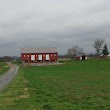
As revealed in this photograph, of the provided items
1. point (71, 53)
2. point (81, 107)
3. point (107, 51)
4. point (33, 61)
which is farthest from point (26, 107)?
point (71, 53)

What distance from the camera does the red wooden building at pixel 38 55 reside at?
5032 inches

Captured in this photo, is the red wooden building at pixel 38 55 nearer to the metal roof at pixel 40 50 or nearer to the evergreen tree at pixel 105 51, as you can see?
the metal roof at pixel 40 50

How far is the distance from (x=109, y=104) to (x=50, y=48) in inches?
4740

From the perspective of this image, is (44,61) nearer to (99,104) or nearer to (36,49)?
(36,49)

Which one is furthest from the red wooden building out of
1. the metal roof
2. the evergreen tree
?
the evergreen tree

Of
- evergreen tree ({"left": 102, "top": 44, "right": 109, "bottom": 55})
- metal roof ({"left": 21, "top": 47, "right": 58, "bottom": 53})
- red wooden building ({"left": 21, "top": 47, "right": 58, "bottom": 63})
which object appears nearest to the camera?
red wooden building ({"left": 21, "top": 47, "right": 58, "bottom": 63})

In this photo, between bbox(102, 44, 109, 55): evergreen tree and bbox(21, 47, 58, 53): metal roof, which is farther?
bbox(102, 44, 109, 55): evergreen tree

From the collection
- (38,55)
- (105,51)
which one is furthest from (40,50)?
(105,51)

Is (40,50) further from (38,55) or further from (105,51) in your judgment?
(105,51)

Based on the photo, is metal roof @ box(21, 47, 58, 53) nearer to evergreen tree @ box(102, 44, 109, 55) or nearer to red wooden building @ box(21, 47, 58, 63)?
red wooden building @ box(21, 47, 58, 63)

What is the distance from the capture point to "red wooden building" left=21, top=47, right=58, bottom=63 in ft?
419

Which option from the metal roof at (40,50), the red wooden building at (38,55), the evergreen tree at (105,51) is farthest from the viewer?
the evergreen tree at (105,51)

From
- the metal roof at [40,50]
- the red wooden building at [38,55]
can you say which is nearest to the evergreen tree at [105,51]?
the metal roof at [40,50]

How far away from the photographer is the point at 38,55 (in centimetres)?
12850
